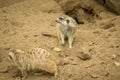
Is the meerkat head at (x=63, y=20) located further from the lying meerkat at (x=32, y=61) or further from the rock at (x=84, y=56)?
the lying meerkat at (x=32, y=61)

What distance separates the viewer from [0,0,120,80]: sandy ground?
13.4 ft

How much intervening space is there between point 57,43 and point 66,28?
12.8 inches

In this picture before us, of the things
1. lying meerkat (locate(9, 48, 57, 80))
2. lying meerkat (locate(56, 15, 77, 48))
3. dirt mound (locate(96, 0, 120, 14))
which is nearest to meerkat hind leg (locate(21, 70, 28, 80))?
lying meerkat (locate(9, 48, 57, 80))

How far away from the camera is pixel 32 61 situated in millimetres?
4070

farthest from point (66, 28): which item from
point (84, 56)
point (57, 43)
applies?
point (84, 56)

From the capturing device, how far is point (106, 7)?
6.64 m

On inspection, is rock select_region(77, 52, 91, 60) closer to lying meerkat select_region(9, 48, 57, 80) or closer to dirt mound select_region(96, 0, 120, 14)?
lying meerkat select_region(9, 48, 57, 80)

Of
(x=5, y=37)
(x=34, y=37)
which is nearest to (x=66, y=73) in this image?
(x=34, y=37)

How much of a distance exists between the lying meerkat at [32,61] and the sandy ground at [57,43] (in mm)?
116

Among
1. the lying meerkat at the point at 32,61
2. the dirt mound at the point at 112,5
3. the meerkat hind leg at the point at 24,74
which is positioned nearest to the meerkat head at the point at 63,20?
the lying meerkat at the point at 32,61

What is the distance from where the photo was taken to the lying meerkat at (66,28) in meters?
4.95

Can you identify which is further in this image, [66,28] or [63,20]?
[66,28]

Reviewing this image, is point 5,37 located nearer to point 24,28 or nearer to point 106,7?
point 24,28

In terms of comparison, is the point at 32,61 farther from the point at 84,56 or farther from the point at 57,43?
the point at 57,43
